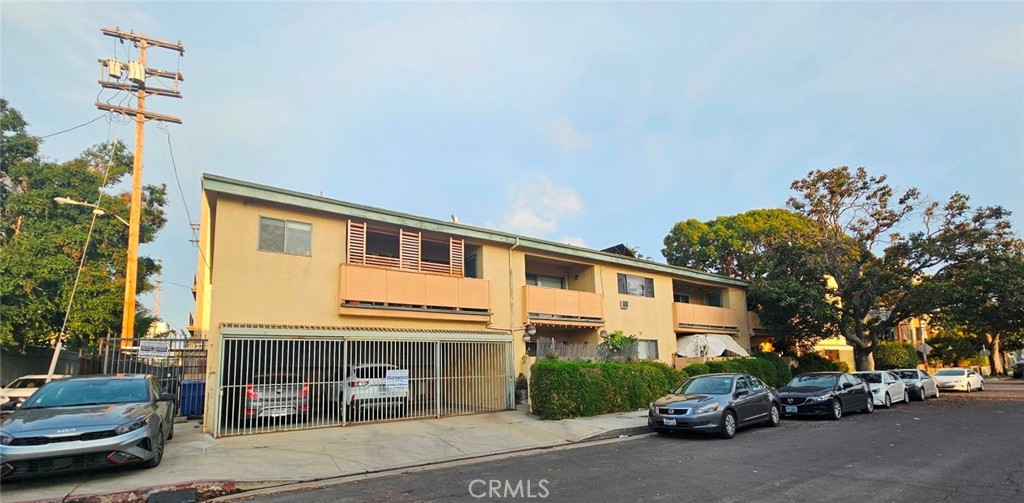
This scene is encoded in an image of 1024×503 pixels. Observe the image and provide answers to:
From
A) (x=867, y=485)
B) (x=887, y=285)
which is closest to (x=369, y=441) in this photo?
(x=867, y=485)

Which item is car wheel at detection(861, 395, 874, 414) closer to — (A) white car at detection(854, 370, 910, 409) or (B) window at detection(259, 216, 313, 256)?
(A) white car at detection(854, 370, 910, 409)

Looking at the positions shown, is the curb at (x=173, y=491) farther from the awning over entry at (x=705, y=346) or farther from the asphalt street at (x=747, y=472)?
the awning over entry at (x=705, y=346)

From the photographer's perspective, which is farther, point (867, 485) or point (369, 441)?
point (369, 441)

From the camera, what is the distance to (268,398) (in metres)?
13.1

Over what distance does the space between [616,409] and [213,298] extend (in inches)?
453

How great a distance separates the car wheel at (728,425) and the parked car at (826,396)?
4804 mm

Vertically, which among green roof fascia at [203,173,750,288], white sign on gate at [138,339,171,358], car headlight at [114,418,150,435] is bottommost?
car headlight at [114,418,150,435]

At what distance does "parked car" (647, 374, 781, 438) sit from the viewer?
12219 millimetres

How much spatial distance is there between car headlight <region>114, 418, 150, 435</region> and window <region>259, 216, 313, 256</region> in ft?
21.3

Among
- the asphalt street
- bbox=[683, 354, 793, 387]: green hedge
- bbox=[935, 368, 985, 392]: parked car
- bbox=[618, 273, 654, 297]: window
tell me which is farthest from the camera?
bbox=[935, 368, 985, 392]: parked car

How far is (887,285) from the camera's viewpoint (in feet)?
79.4

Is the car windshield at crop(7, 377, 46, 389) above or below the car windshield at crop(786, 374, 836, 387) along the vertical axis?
above

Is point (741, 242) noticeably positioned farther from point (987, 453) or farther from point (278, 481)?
point (278, 481)

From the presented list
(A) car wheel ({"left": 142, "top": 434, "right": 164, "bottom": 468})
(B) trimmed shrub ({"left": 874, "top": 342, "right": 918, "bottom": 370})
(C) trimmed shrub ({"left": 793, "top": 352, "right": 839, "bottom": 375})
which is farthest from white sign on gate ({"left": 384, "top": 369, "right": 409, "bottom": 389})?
(B) trimmed shrub ({"left": 874, "top": 342, "right": 918, "bottom": 370})
